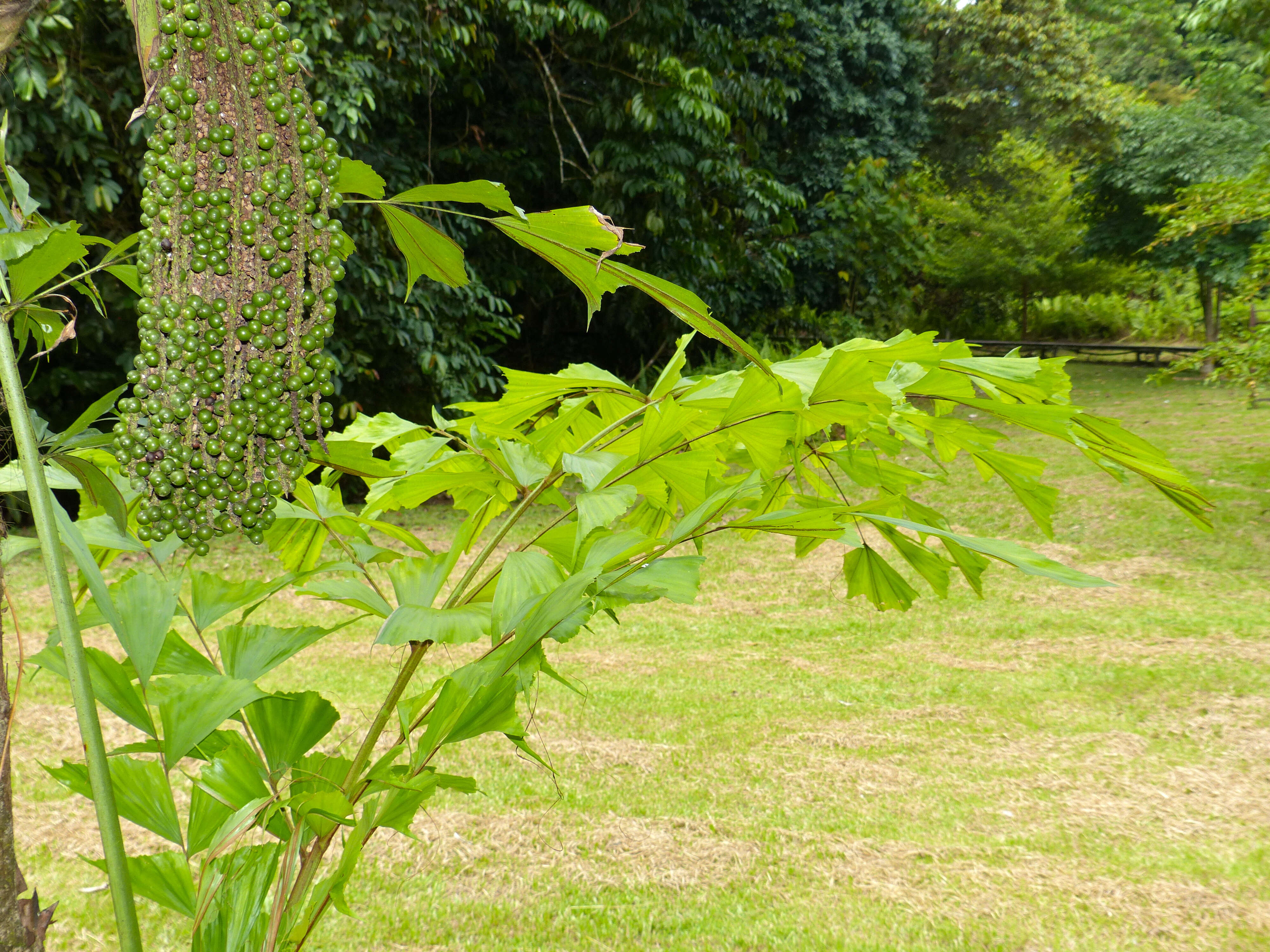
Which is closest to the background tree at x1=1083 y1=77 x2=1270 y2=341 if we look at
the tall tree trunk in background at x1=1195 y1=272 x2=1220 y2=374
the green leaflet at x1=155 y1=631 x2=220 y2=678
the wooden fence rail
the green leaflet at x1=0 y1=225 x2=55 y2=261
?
the tall tree trunk in background at x1=1195 y1=272 x2=1220 y2=374

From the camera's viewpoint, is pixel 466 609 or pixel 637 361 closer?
pixel 466 609

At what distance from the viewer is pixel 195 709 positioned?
2.42 ft

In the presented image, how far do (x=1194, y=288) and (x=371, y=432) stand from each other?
823 inches

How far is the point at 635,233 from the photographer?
8.36 meters

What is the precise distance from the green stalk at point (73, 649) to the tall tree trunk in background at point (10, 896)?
116mm

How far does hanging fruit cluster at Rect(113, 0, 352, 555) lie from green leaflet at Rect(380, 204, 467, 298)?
76 mm

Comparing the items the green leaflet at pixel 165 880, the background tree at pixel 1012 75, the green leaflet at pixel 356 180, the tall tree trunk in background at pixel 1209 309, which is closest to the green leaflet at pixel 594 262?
the green leaflet at pixel 356 180

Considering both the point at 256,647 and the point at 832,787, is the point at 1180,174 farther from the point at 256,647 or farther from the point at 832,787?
the point at 256,647

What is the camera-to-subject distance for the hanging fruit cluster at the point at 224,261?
0.72 m

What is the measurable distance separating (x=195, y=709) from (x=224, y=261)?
352 millimetres

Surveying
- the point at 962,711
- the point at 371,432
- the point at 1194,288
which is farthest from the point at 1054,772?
the point at 1194,288

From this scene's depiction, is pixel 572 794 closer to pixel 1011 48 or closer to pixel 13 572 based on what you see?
pixel 13 572

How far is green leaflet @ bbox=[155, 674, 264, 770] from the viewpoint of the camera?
726 mm

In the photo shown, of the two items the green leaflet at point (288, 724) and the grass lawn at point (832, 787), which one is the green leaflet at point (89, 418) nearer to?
the green leaflet at point (288, 724)
